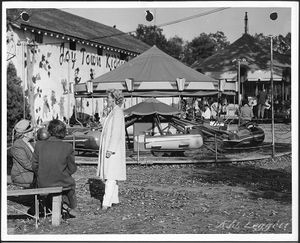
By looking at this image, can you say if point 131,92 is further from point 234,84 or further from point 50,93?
point 50,93

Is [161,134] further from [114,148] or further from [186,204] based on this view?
[114,148]

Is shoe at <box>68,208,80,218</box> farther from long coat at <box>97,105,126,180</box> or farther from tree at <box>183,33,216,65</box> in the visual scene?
tree at <box>183,33,216,65</box>

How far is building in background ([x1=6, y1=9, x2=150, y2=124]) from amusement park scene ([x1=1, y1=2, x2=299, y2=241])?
0.29ft

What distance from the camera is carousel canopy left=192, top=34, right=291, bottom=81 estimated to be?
30103 mm

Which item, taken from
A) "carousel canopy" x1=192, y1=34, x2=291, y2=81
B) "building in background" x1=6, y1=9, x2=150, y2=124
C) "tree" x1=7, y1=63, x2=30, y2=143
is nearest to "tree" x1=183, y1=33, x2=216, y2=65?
"carousel canopy" x1=192, y1=34, x2=291, y2=81

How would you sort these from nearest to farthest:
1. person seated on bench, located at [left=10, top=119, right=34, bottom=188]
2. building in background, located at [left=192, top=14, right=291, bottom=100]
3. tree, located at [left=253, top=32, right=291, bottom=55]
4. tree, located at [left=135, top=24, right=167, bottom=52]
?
person seated on bench, located at [left=10, top=119, right=34, bottom=188]
tree, located at [left=253, top=32, right=291, bottom=55]
tree, located at [left=135, top=24, right=167, bottom=52]
building in background, located at [left=192, top=14, right=291, bottom=100]

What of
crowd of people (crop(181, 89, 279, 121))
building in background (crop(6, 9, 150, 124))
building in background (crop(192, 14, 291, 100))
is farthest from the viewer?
building in background (crop(192, 14, 291, 100))

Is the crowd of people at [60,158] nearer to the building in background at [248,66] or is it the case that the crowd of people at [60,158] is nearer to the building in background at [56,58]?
the building in background at [56,58]

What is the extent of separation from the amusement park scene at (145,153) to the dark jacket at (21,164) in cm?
1

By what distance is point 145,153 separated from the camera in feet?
50.3

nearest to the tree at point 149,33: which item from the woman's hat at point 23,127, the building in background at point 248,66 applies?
the building in background at point 248,66

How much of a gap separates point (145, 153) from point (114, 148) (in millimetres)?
6815

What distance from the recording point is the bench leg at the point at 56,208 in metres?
7.54

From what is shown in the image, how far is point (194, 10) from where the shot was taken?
8594 millimetres
